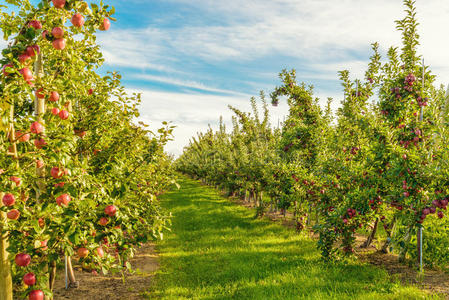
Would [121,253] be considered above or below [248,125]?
below

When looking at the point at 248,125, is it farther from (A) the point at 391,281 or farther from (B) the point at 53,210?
(B) the point at 53,210

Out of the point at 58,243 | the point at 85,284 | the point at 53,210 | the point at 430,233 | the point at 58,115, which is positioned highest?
the point at 58,115

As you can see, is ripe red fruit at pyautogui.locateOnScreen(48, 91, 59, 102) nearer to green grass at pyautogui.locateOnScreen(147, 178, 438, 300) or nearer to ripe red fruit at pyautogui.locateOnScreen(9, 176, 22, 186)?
ripe red fruit at pyautogui.locateOnScreen(9, 176, 22, 186)

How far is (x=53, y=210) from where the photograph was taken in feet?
9.63

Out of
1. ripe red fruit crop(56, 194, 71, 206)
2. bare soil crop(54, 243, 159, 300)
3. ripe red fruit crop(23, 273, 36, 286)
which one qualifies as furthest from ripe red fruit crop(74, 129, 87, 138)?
bare soil crop(54, 243, 159, 300)

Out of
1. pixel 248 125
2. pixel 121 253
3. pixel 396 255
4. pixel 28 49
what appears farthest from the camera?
pixel 248 125

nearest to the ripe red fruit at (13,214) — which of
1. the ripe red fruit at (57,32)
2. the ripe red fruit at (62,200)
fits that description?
the ripe red fruit at (62,200)

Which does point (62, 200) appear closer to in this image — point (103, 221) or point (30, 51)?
point (103, 221)

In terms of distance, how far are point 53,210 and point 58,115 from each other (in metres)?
1.09

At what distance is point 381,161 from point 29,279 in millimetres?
6036

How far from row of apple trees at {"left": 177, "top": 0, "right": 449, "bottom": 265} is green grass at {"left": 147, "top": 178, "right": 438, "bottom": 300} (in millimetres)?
625

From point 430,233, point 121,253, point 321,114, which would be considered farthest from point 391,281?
point 321,114

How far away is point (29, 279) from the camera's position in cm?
276

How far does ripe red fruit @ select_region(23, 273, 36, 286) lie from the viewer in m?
2.75
